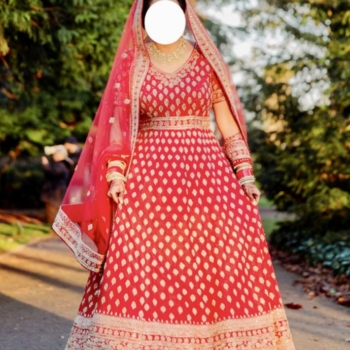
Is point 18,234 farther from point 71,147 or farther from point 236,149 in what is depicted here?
point 236,149

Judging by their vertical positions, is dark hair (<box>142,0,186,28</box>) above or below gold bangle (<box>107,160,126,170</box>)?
above

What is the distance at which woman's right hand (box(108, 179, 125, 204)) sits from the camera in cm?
389

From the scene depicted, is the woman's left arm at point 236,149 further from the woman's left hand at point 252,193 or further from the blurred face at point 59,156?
the blurred face at point 59,156

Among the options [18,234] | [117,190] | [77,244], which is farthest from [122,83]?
[18,234]

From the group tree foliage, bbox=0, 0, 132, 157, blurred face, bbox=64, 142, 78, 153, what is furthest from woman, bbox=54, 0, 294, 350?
blurred face, bbox=64, 142, 78, 153

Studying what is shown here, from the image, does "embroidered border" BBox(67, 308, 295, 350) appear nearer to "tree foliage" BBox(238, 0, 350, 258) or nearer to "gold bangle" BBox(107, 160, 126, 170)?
"gold bangle" BBox(107, 160, 126, 170)

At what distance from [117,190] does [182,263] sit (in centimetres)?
51

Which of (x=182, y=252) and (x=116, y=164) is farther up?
(x=116, y=164)

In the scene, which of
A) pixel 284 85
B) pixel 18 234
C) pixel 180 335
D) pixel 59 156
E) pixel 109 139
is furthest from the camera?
pixel 59 156

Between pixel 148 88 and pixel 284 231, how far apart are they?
28.5 ft

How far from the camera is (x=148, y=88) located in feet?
13.0

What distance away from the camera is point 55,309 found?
6582mm

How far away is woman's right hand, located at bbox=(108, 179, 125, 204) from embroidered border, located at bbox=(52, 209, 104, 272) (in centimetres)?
31

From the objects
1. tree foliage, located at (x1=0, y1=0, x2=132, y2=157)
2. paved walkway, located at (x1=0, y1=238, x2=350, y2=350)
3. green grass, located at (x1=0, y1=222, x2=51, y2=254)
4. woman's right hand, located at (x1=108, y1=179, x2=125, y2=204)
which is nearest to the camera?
woman's right hand, located at (x1=108, y1=179, x2=125, y2=204)
